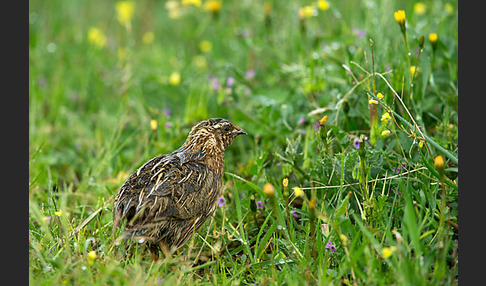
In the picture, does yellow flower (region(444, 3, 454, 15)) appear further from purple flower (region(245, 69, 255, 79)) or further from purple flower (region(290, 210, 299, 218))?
purple flower (region(290, 210, 299, 218))

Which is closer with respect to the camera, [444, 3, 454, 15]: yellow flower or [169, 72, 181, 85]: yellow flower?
[444, 3, 454, 15]: yellow flower

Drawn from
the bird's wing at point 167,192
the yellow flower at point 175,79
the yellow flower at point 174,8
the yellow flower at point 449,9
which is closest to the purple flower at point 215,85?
the yellow flower at point 175,79

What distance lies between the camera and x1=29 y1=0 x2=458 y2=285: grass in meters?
3.71

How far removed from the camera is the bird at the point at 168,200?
3861mm

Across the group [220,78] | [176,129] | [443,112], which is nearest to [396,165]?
[443,112]

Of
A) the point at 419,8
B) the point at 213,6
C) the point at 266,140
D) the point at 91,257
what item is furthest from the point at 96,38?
the point at 91,257

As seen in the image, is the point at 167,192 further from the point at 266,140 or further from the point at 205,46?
the point at 205,46

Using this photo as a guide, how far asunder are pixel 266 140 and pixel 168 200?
167 cm

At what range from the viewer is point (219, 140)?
15.3ft

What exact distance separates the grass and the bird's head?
29cm

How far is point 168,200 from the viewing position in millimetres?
3924

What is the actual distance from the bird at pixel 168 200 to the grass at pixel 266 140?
0.14m

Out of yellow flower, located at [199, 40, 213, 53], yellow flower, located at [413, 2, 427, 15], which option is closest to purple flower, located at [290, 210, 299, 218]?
yellow flower, located at [413, 2, 427, 15]

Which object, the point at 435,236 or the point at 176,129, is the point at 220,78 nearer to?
the point at 176,129
